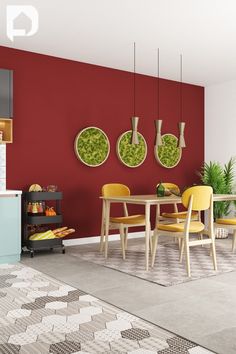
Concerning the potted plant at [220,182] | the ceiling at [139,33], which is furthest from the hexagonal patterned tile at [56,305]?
the potted plant at [220,182]

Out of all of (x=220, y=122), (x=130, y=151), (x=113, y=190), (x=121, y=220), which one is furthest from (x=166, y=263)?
(x=220, y=122)

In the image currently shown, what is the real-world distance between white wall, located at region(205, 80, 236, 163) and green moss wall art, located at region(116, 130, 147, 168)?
153 centimetres

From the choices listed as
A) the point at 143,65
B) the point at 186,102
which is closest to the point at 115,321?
the point at 143,65

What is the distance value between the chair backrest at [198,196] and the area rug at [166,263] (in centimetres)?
71

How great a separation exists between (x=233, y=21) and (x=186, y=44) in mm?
884

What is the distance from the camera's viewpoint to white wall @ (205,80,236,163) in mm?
7066

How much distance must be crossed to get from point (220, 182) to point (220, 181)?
0.02 metres

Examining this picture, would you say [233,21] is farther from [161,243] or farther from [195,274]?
[161,243]

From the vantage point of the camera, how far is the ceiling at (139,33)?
400cm

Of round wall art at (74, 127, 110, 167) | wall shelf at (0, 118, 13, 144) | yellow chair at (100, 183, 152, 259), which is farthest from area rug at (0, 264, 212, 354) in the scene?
round wall art at (74, 127, 110, 167)

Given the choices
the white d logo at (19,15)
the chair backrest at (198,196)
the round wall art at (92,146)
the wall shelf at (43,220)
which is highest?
the white d logo at (19,15)

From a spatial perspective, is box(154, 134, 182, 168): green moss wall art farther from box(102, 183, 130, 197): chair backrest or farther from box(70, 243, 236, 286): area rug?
box(70, 243, 236, 286): area rug

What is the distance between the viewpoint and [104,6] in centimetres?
399

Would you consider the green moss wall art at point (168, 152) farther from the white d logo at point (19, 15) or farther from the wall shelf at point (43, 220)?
the white d logo at point (19, 15)
